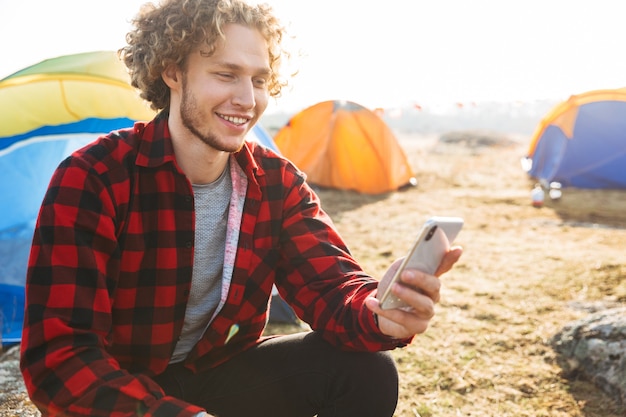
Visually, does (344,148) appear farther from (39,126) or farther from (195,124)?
(195,124)

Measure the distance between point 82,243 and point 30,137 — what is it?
2487 millimetres

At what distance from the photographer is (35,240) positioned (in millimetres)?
1312

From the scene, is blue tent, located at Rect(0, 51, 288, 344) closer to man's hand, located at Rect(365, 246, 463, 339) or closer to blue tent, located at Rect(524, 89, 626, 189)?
man's hand, located at Rect(365, 246, 463, 339)

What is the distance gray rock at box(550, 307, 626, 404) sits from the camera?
2.43 metres

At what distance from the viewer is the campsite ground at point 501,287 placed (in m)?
2.49

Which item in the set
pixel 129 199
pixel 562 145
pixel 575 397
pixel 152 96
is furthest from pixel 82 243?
pixel 562 145

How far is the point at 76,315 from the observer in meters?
1.27

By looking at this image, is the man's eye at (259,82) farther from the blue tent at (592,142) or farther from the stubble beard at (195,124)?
the blue tent at (592,142)

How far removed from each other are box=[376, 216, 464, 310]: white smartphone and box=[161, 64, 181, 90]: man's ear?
1.00m

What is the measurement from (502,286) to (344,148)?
4.89 m

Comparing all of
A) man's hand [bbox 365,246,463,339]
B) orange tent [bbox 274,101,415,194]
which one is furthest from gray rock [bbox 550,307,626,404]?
orange tent [bbox 274,101,415,194]

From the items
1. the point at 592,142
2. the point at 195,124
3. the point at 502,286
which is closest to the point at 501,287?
the point at 502,286

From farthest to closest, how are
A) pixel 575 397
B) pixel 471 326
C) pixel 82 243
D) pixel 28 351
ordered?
pixel 471 326 → pixel 575 397 → pixel 82 243 → pixel 28 351

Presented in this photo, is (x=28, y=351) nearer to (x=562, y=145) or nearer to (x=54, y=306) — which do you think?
(x=54, y=306)
